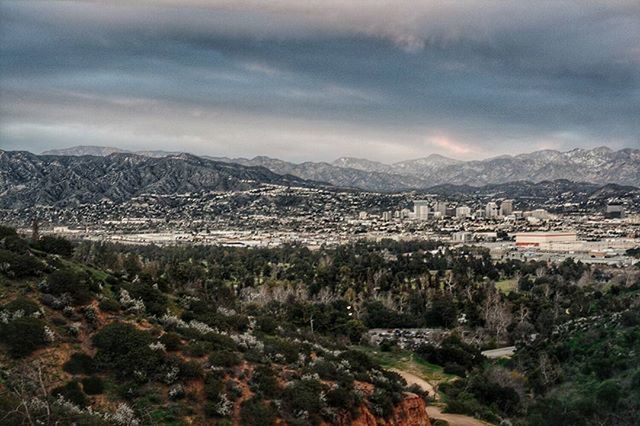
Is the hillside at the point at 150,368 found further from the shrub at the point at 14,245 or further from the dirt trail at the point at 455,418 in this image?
the dirt trail at the point at 455,418

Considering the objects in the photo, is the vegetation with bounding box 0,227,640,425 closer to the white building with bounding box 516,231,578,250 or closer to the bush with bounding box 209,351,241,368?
the bush with bounding box 209,351,241,368

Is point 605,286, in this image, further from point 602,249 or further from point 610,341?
point 602,249

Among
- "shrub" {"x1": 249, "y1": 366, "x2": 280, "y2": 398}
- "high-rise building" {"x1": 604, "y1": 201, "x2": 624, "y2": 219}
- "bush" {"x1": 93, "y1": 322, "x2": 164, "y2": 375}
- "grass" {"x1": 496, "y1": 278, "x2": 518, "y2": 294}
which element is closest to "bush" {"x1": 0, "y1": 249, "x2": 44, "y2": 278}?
"bush" {"x1": 93, "y1": 322, "x2": 164, "y2": 375}

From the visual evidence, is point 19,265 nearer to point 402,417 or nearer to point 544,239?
point 402,417

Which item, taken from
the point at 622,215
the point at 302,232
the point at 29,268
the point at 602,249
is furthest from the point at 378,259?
the point at 622,215

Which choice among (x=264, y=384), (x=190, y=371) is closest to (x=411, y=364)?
(x=264, y=384)

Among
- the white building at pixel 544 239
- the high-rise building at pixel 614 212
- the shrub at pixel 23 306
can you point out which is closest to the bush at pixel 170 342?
the shrub at pixel 23 306

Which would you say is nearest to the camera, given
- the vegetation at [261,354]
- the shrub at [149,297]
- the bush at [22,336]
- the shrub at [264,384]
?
the vegetation at [261,354]
